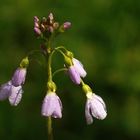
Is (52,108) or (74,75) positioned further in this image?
(74,75)

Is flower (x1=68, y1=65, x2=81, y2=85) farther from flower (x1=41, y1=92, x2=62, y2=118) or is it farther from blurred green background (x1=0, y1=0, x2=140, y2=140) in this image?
blurred green background (x1=0, y1=0, x2=140, y2=140)

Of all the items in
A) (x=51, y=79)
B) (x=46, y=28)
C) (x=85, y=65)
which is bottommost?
(x=51, y=79)

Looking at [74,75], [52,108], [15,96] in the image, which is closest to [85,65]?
[15,96]

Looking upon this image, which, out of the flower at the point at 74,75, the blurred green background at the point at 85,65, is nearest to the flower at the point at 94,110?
the flower at the point at 74,75

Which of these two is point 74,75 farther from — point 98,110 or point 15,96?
point 15,96

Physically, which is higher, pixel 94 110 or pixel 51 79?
pixel 51 79

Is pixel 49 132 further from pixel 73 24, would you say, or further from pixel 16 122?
pixel 73 24

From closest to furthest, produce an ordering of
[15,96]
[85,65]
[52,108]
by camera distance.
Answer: [52,108], [15,96], [85,65]
